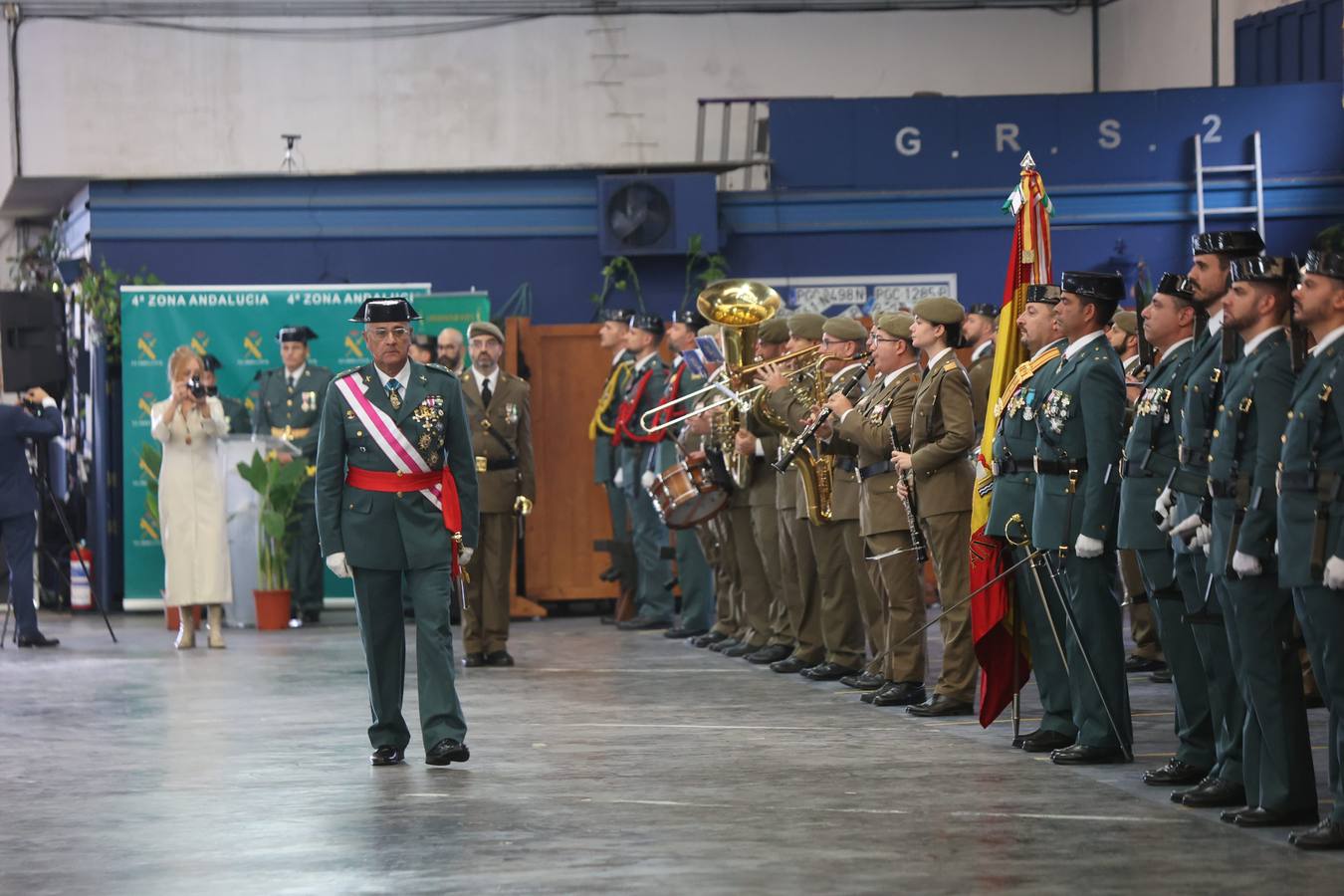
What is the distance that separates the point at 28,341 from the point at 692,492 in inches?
204

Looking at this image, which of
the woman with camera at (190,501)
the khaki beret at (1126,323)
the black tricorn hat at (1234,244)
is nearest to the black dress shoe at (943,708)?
the khaki beret at (1126,323)

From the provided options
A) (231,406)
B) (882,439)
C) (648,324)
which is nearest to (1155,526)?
(882,439)

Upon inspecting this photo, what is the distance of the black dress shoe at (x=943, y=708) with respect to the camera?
8188mm

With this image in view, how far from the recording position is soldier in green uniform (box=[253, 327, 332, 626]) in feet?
44.3

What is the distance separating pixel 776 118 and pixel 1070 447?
1010 cm

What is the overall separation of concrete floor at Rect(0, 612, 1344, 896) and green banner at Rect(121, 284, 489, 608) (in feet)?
14.2

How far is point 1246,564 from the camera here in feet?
17.5

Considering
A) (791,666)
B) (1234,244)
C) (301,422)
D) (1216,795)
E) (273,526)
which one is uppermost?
(1234,244)

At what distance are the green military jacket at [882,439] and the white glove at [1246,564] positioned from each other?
3166 millimetres

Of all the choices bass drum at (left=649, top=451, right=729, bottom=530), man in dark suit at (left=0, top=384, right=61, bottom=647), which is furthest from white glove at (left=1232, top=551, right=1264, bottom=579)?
man in dark suit at (left=0, top=384, right=61, bottom=647)

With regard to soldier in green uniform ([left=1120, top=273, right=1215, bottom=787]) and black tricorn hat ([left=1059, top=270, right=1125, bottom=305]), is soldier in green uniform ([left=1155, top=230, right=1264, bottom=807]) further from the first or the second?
black tricorn hat ([left=1059, top=270, right=1125, bottom=305])

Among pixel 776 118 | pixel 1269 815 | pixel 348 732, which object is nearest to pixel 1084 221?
pixel 776 118

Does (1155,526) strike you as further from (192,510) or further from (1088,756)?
(192,510)

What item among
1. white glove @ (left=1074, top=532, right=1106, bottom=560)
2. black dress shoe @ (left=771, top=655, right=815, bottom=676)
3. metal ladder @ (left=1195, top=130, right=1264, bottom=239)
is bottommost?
black dress shoe @ (left=771, top=655, right=815, bottom=676)
